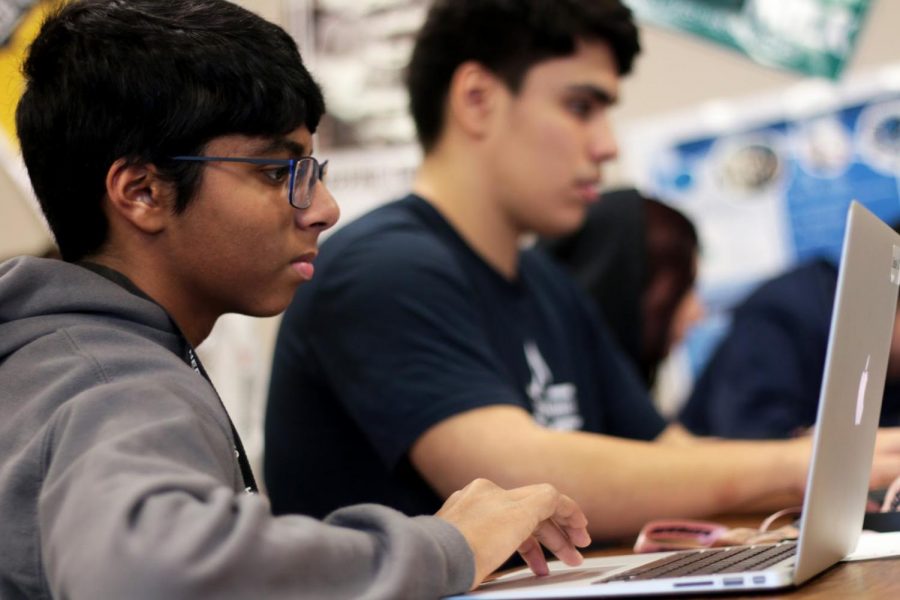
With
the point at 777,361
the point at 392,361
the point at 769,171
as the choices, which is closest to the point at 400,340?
the point at 392,361

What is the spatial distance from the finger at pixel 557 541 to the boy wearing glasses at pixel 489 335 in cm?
32

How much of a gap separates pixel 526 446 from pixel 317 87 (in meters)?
0.44

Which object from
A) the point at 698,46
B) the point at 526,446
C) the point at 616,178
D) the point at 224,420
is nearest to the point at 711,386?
the point at 616,178

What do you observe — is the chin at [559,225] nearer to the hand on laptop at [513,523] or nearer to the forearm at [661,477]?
the forearm at [661,477]

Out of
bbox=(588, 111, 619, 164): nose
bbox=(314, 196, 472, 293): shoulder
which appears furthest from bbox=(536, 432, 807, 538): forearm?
bbox=(588, 111, 619, 164): nose

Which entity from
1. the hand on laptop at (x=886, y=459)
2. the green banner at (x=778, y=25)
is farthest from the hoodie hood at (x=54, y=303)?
the green banner at (x=778, y=25)

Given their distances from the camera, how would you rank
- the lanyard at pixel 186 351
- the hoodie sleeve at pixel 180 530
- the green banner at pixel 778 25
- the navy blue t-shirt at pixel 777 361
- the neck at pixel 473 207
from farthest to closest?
the green banner at pixel 778 25, the navy blue t-shirt at pixel 777 361, the neck at pixel 473 207, the lanyard at pixel 186 351, the hoodie sleeve at pixel 180 530

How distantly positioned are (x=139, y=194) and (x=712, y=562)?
50cm

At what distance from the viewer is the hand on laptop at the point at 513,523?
2.73ft

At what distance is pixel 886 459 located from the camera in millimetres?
1304

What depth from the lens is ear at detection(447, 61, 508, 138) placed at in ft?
5.58

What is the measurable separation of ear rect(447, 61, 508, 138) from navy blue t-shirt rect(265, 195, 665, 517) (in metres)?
0.15

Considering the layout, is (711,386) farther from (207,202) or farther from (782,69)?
(207,202)

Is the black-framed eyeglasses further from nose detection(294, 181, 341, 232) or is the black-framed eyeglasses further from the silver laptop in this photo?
the silver laptop
